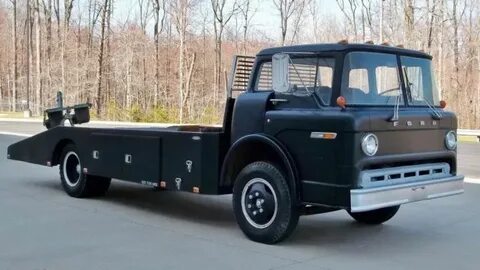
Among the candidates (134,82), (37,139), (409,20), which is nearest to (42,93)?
(134,82)

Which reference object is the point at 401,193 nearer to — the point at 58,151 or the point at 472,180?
the point at 58,151

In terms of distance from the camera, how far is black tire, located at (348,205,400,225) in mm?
7770

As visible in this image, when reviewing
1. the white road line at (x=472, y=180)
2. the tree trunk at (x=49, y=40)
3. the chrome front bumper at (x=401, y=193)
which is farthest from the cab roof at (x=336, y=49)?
the tree trunk at (x=49, y=40)

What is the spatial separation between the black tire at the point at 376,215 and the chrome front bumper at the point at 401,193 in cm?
107

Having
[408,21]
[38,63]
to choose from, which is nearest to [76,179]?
[408,21]

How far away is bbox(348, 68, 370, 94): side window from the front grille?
2.98 feet

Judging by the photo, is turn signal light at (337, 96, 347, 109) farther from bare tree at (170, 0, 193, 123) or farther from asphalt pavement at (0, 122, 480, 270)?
bare tree at (170, 0, 193, 123)

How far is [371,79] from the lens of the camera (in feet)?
21.5

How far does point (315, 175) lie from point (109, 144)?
387 cm

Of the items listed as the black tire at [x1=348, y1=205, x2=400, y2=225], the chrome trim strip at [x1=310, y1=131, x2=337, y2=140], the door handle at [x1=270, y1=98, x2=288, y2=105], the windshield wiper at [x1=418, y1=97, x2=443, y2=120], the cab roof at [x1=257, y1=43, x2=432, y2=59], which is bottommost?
the black tire at [x1=348, y1=205, x2=400, y2=225]

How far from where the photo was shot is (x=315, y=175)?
620 centimetres

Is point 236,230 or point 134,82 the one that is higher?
point 134,82

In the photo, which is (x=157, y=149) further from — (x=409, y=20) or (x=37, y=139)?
(x=409, y=20)

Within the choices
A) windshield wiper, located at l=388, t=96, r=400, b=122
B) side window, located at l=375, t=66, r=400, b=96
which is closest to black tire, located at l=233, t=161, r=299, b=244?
windshield wiper, located at l=388, t=96, r=400, b=122
